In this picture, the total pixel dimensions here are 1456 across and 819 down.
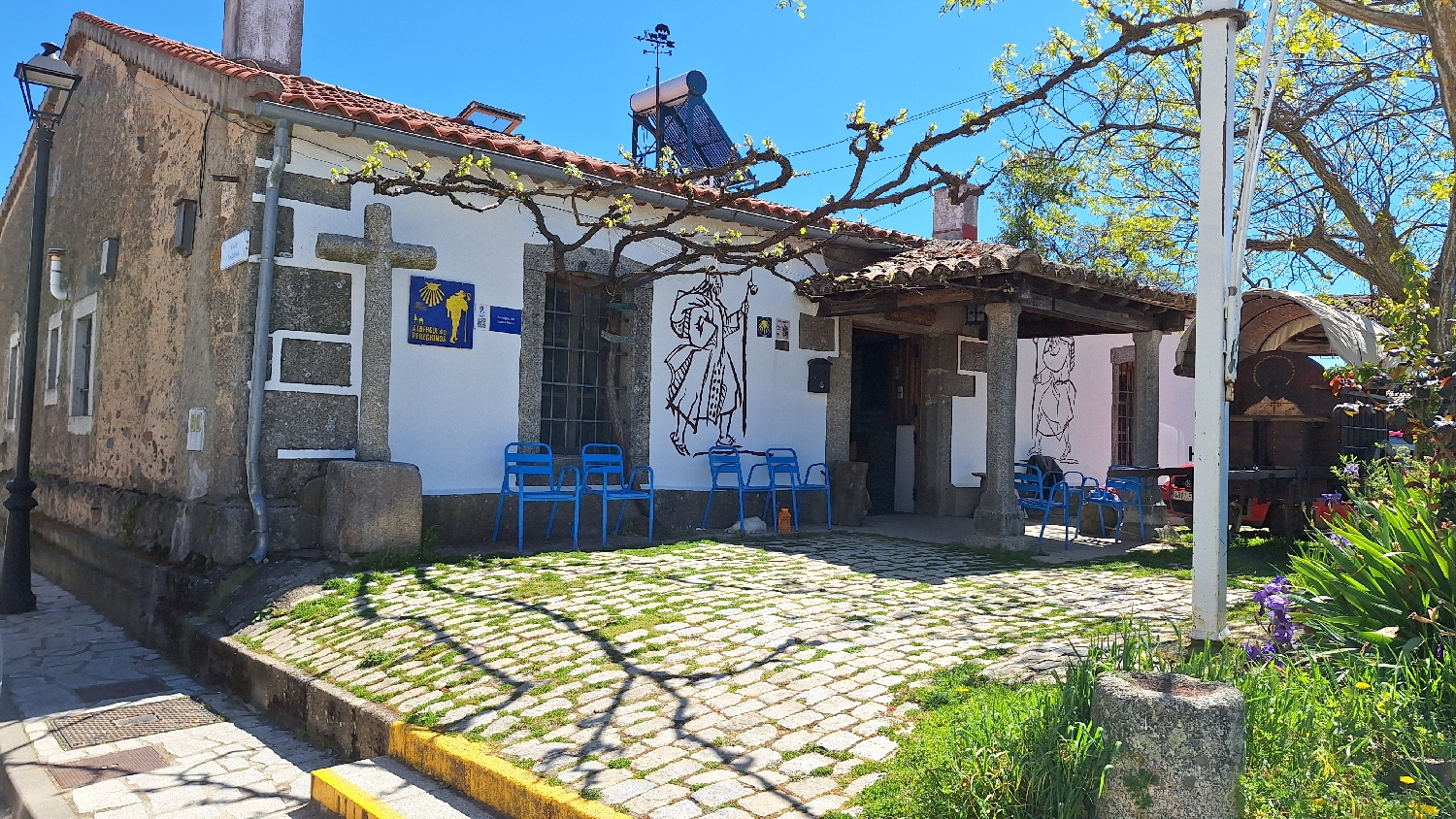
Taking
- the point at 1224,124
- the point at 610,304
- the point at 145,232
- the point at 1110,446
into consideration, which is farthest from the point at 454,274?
the point at 1110,446

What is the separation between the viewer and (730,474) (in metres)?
8.91

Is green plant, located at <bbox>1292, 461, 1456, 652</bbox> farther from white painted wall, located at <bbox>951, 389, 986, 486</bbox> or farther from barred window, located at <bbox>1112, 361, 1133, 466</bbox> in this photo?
barred window, located at <bbox>1112, 361, 1133, 466</bbox>

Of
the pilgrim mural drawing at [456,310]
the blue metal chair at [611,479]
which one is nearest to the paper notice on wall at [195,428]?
the pilgrim mural drawing at [456,310]

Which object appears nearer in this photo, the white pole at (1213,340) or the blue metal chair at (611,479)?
the white pole at (1213,340)

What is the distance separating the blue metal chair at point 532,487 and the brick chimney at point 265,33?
4.15 m

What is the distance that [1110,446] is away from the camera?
12344mm

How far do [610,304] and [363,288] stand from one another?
2009 millimetres

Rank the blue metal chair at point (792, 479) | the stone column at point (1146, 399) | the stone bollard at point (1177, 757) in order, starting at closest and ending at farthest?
the stone bollard at point (1177, 757), the blue metal chair at point (792, 479), the stone column at point (1146, 399)

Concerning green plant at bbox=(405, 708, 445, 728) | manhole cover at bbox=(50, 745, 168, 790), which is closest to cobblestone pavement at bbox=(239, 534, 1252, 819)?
green plant at bbox=(405, 708, 445, 728)

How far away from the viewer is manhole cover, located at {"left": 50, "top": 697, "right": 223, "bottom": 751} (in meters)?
4.52

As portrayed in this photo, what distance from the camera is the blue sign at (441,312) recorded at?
277 inches

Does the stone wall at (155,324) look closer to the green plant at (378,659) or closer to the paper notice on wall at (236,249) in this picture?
the paper notice on wall at (236,249)

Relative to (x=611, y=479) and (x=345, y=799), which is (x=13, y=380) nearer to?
(x=611, y=479)

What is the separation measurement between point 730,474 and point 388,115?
4.11 m
